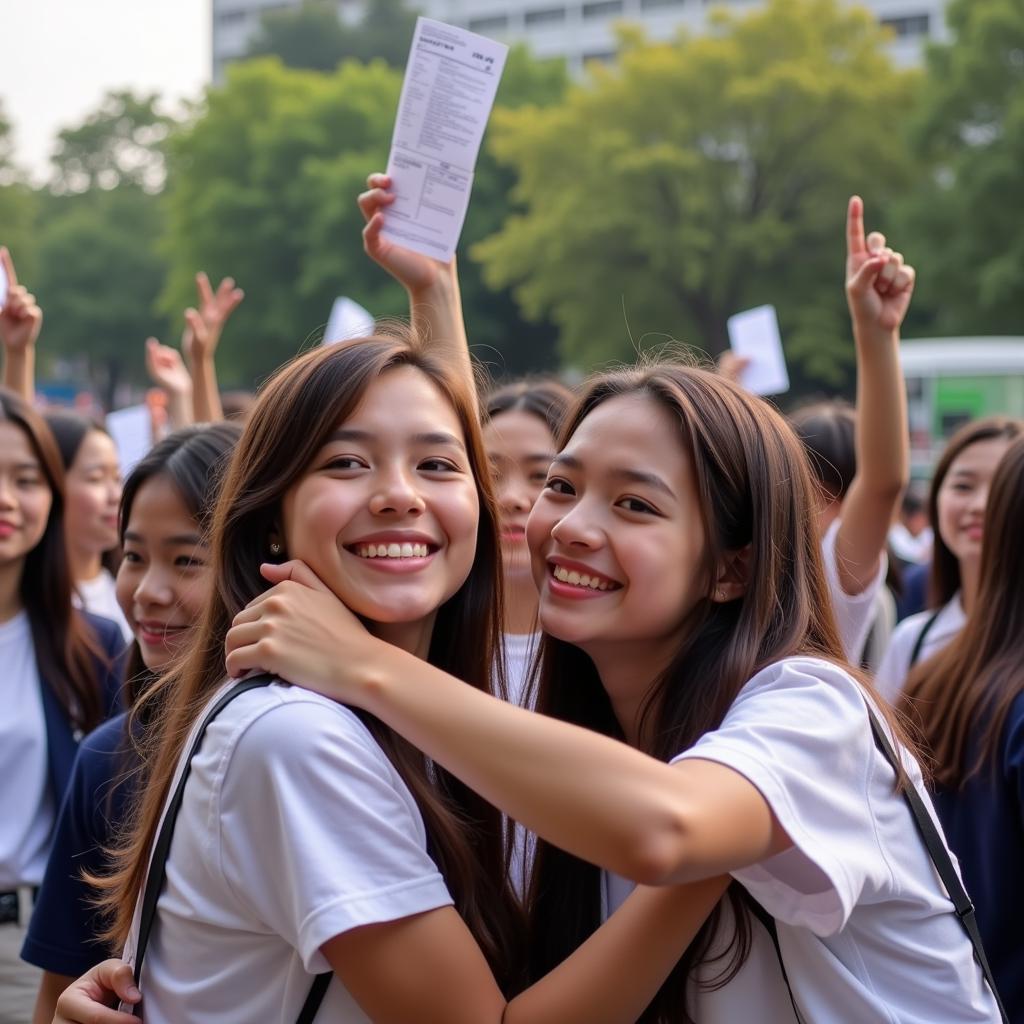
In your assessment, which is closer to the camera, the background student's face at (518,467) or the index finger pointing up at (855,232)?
the index finger pointing up at (855,232)

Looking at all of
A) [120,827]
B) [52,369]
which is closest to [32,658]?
[120,827]

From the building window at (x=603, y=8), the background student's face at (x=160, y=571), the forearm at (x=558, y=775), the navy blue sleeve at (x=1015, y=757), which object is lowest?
the navy blue sleeve at (x=1015, y=757)

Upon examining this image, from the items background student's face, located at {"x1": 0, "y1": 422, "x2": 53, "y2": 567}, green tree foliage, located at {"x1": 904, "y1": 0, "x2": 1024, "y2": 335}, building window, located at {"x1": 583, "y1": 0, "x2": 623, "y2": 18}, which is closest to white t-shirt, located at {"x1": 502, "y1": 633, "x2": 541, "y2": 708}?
background student's face, located at {"x1": 0, "y1": 422, "x2": 53, "y2": 567}

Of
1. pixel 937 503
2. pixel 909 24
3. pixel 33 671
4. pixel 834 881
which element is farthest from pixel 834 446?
pixel 909 24

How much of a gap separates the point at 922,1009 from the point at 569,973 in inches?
21.8

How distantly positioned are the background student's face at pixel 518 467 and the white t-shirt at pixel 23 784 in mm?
1335

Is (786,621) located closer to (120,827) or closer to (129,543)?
(120,827)

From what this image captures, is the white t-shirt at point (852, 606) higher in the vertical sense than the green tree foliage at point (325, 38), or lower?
lower

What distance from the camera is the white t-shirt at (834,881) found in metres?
1.90

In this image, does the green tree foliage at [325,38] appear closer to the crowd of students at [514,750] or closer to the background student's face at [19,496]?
the background student's face at [19,496]

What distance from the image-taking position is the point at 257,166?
42.2 m

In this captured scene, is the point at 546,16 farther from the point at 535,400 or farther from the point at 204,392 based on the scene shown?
the point at 535,400

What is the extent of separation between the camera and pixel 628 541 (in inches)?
90.0

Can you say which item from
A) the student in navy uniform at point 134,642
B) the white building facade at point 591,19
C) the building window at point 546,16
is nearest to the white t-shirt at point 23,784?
the student in navy uniform at point 134,642
